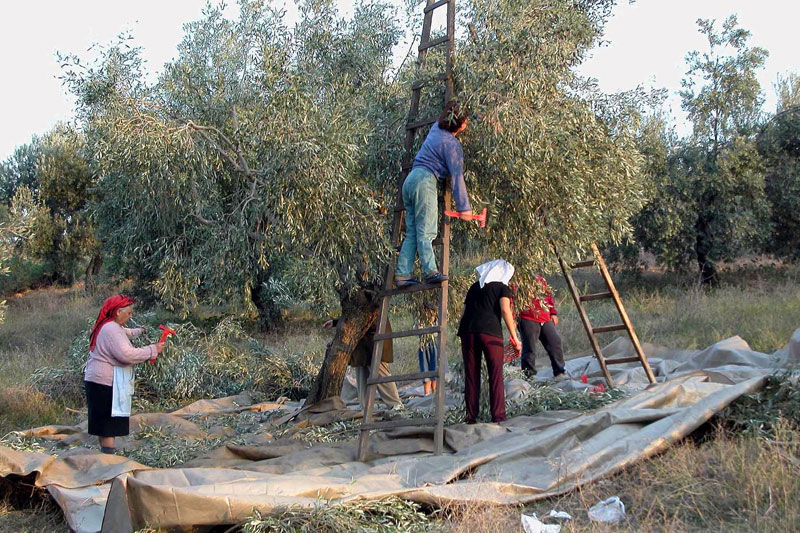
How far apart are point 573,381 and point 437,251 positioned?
2.59 metres

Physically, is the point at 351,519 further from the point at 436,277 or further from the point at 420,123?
the point at 420,123

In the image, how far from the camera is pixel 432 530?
521 centimetres

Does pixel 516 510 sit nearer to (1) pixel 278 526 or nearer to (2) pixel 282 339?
(1) pixel 278 526

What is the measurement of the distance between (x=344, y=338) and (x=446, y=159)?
3.40 metres

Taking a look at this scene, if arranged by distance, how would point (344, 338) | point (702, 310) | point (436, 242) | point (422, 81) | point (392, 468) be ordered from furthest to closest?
1. point (702, 310)
2. point (344, 338)
3. point (422, 81)
4. point (436, 242)
5. point (392, 468)

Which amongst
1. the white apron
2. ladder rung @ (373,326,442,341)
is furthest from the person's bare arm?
the white apron

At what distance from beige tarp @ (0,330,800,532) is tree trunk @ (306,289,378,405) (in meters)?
1.98

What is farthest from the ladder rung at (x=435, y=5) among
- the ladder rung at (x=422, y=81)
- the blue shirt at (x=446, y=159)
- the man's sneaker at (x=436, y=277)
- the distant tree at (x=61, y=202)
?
the distant tree at (x=61, y=202)

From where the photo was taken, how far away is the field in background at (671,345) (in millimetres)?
5082

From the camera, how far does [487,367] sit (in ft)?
26.1

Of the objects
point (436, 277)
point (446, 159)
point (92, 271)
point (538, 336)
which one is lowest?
point (538, 336)

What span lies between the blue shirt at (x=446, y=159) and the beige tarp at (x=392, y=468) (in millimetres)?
2243

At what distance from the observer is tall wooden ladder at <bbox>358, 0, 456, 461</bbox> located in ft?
24.3

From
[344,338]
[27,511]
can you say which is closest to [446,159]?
[344,338]
